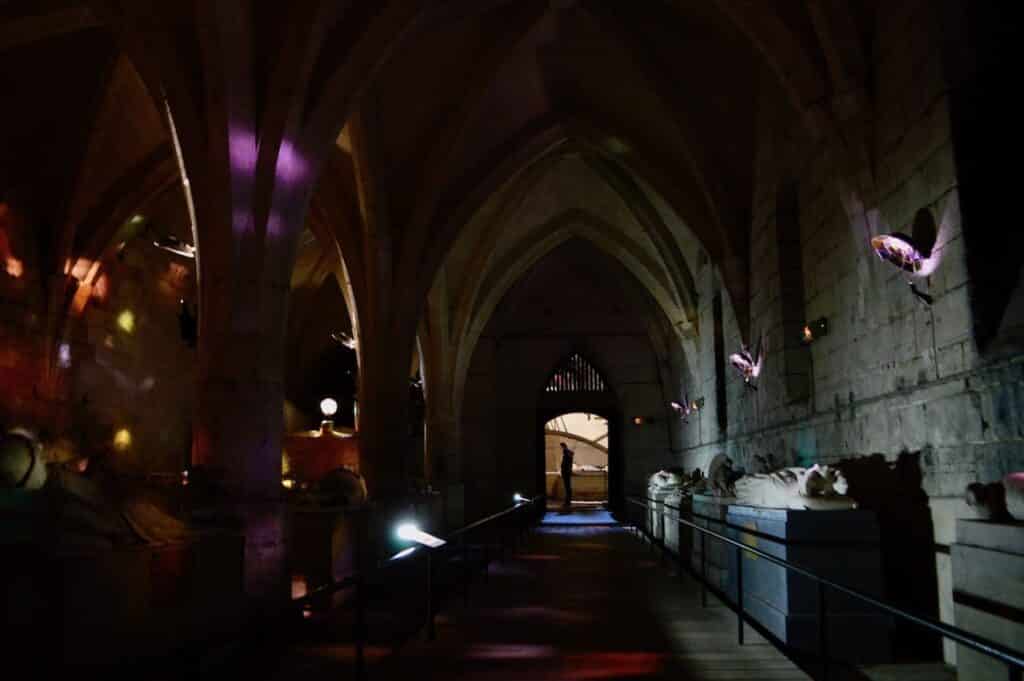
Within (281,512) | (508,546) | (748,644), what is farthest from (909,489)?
(508,546)

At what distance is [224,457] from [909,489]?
5.89 m

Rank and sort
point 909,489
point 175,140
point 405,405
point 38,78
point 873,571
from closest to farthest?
point 873,571 < point 909,489 < point 175,140 < point 38,78 < point 405,405

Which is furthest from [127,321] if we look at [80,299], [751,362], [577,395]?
[577,395]

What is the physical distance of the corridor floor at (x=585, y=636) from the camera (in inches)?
196

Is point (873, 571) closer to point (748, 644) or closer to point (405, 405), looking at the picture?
point (748, 644)

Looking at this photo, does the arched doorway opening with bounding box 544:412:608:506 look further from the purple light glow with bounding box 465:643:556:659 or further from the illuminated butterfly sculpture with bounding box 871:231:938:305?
the purple light glow with bounding box 465:643:556:659

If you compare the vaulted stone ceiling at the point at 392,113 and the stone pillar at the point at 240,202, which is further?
the vaulted stone ceiling at the point at 392,113

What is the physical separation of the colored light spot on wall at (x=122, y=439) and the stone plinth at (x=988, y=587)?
44.7 feet

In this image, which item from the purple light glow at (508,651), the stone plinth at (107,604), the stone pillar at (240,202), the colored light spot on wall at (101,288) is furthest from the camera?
the colored light spot on wall at (101,288)

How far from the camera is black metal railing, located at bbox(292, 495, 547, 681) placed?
Result: 4.45m

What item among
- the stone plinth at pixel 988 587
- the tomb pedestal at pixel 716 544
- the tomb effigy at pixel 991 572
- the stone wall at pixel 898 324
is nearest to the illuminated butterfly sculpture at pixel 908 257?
the stone wall at pixel 898 324

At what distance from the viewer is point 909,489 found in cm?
Result: 717

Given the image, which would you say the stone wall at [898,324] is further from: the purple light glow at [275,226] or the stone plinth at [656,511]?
the purple light glow at [275,226]

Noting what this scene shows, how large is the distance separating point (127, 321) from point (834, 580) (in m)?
13.4
